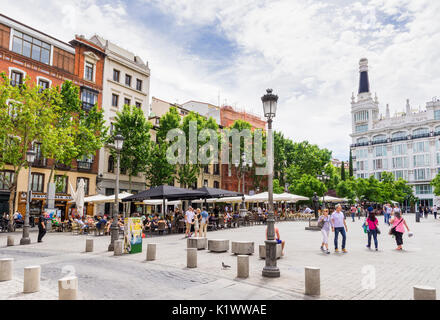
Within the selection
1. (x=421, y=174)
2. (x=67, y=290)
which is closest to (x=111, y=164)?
(x=67, y=290)

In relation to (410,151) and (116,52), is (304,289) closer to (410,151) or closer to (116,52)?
(116,52)

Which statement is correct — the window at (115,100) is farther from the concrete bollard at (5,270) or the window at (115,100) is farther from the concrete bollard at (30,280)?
the concrete bollard at (30,280)

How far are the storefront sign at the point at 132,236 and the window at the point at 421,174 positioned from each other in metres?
74.9

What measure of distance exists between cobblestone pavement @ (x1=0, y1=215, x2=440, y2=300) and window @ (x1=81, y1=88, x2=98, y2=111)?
72.1 ft

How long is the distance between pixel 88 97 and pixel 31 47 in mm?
6258

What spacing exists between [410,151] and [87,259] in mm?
78859

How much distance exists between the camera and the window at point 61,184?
92.0 feet

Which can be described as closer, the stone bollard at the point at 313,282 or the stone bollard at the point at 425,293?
the stone bollard at the point at 425,293

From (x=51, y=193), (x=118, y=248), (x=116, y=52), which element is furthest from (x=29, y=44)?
(x=118, y=248)

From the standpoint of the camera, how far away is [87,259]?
1112cm

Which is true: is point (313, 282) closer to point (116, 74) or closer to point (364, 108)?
point (116, 74)

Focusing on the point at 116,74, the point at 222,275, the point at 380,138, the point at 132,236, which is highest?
the point at 380,138

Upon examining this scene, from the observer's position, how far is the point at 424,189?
235ft

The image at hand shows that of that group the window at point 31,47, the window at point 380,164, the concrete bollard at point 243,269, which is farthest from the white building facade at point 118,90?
the window at point 380,164
